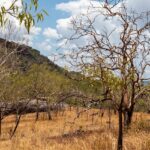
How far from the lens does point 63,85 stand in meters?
62.3

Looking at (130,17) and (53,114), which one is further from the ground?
(130,17)

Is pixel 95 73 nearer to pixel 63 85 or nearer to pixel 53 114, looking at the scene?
pixel 63 85

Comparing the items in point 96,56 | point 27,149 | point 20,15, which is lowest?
point 27,149

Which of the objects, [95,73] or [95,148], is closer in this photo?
[95,148]

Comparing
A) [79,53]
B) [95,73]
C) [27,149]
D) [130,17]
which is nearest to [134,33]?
[130,17]

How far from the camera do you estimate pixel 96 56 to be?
58.9 feet

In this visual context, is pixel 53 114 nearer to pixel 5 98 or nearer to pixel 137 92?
pixel 5 98

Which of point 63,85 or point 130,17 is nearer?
point 130,17

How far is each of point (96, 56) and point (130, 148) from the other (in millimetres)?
6673

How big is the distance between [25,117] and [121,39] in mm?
47585

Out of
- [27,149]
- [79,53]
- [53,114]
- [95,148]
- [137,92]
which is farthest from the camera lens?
[53,114]

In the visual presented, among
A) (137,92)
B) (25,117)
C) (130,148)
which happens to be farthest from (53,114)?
(130,148)

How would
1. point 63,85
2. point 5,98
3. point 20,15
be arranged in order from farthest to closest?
point 63,85
point 5,98
point 20,15

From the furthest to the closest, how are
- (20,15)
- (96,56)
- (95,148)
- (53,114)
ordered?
(53,114) → (96,56) → (95,148) → (20,15)
